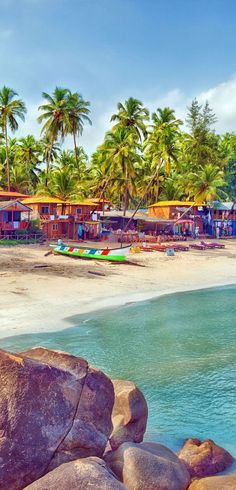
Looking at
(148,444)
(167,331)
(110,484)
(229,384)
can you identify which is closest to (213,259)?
(167,331)

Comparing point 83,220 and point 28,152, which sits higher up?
point 28,152

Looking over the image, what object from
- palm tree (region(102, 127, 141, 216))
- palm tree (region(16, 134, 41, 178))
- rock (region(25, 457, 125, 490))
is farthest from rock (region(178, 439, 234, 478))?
palm tree (region(16, 134, 41, 178))

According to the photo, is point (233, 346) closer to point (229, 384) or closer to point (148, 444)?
point (229, 384)

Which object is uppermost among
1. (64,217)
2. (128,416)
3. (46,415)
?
(64,217)

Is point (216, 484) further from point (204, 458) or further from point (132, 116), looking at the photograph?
point (132, 116)

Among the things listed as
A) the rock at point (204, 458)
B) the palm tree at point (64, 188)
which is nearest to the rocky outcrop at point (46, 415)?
the rock at point (204, 458)

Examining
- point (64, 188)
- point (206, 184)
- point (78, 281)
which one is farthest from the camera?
point (206, 184)

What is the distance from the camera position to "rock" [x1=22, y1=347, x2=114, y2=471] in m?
6.05

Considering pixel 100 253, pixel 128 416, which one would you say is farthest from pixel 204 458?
pixel 100 253

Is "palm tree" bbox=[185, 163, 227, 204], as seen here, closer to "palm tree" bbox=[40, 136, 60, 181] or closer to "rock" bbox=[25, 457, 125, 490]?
"palm tree" bbox=[40, 136, 60, 181]

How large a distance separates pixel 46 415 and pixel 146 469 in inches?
66.6

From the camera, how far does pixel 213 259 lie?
39188 millimetres

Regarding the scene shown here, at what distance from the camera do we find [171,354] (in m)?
15.4

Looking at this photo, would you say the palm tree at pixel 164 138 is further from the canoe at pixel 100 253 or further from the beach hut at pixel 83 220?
the canoe at pixel 100 253
